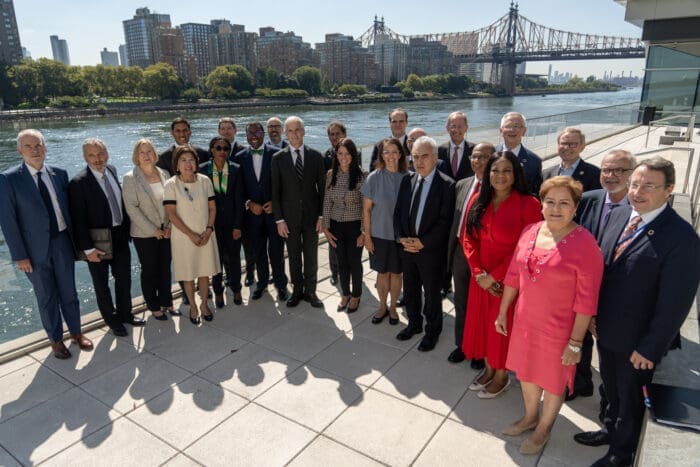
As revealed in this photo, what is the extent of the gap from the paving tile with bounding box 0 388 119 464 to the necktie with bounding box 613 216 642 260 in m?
2.75

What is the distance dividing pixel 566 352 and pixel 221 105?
61983mm

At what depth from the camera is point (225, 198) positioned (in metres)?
3.82

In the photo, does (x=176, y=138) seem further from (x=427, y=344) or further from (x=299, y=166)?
(x=427, y=344)

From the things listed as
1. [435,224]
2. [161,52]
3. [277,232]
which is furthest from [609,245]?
[161,52]

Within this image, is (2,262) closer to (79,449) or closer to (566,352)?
(79,449)

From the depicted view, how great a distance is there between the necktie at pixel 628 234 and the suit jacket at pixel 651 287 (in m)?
0.02

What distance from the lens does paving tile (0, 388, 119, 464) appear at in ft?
7.50

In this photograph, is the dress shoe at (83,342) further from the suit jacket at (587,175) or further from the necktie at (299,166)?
the suit jacket at (587,175)

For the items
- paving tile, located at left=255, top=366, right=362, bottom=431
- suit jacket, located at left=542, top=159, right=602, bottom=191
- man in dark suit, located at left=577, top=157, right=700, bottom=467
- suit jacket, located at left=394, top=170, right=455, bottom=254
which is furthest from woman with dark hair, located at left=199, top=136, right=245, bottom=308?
man in dark suit, located at left=577, top=157, right=700, bottom=467

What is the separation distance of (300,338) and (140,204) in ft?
5.31

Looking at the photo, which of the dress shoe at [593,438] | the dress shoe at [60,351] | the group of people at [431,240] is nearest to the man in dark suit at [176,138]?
the group of people at [431,240]

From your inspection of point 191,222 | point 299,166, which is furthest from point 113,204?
point 299,166

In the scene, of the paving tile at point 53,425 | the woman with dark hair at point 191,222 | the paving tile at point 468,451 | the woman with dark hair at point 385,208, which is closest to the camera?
the paving tile at point 468,451

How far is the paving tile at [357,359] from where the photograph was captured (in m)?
2.91
